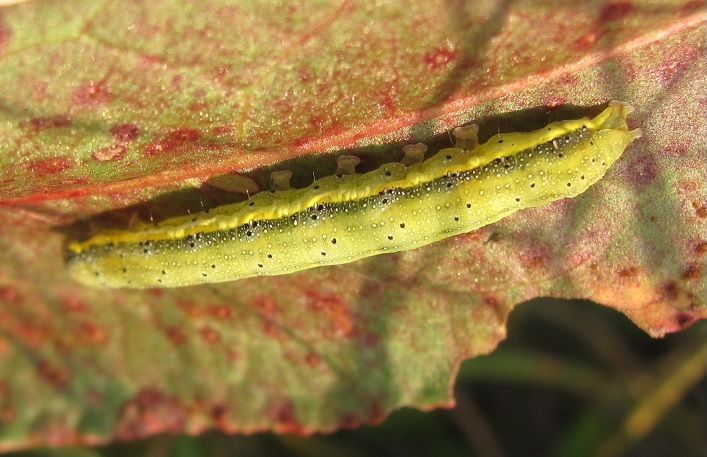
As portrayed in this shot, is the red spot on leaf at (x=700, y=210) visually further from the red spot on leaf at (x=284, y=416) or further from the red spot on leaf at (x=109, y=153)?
the red spot on leaf at (x=109, y=153)

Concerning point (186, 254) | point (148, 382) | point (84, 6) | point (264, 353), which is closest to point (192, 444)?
point (148, 382)

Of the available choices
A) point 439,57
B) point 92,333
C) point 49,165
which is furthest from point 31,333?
point 439,57

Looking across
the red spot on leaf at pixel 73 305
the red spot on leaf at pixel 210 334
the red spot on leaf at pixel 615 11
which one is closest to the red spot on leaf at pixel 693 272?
the red spot on leaf at pixel 615 11

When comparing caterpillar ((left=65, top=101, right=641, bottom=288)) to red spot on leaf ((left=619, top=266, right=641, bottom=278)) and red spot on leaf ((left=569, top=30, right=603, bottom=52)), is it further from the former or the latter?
red spot on leaf ((left=619, top=266, right=641, bottom=278))

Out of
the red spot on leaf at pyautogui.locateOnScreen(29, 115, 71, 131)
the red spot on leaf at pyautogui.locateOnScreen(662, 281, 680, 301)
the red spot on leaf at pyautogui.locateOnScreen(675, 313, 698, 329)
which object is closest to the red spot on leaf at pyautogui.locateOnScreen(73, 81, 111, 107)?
the red spot on leaf at pyautogui.locateOnScreen(29, 115, 71, 131)

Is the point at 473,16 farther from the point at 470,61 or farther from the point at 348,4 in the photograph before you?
the point at 348,4

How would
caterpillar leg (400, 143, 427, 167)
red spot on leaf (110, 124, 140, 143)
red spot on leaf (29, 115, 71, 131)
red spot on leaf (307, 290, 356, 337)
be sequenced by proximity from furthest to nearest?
red spot on leaf (307, 290, 356, 337), caterpillar leg (400, 143, 427, 167), red spot on leaf (110, 124, 140, 143), red spot on leaf (29, 115, 71, 131)
